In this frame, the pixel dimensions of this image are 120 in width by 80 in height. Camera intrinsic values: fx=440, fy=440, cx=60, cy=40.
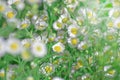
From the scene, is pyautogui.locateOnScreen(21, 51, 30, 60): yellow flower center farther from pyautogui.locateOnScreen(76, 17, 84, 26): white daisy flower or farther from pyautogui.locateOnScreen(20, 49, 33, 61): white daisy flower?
pyautogui.locateOnScreen(76, 17, 84, 26): white daisy flower

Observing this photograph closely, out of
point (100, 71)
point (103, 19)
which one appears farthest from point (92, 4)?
point (100, 71)

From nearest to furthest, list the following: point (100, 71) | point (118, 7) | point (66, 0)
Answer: point (100, 71) < point (118, 7) < point (66, 0)

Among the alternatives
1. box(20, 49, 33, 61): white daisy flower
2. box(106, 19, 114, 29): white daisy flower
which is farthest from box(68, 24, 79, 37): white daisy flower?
box(20, 49, 33, 61): white daisy flower

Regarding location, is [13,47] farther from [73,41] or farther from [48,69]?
[73,41]

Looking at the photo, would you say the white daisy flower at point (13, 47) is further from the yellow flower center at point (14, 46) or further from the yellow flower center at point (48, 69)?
the yellow flower center at point (48, 69)

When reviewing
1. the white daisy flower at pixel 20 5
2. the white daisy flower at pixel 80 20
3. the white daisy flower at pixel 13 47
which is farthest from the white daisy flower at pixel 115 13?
the white daisy flower at pixel 13 47

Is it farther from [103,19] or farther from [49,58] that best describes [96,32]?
[49,58]

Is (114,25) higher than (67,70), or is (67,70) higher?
(114,25)
